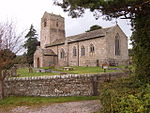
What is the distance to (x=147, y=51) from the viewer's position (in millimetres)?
5828

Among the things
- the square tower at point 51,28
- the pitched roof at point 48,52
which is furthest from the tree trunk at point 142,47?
the square tower at point 51,28

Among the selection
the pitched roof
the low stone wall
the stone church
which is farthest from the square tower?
the low stone wall

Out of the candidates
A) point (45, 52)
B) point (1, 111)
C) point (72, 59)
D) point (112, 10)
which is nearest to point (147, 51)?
point (112, 10)

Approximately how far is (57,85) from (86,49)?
22.3 m

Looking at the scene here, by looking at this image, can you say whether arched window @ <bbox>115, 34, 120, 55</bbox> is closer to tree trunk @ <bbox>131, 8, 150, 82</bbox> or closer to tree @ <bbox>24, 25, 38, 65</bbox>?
tree trunk @ <bbox>131, 8, 150, 82</bbox>

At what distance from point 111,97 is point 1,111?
527 centimetres

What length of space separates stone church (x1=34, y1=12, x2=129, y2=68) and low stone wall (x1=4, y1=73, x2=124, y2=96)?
1898 centimetres

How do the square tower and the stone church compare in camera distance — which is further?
the square tower

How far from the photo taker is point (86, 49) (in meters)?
31.7

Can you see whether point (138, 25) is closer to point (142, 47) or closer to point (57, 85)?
point (142, 47)

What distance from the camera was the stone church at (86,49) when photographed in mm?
28938

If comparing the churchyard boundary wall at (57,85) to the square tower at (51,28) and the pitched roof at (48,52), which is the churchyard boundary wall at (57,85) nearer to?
the pitched roof at (48,52)

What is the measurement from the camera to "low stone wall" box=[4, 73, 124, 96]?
9594mm

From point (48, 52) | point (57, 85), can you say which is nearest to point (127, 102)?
point (57, 85)
